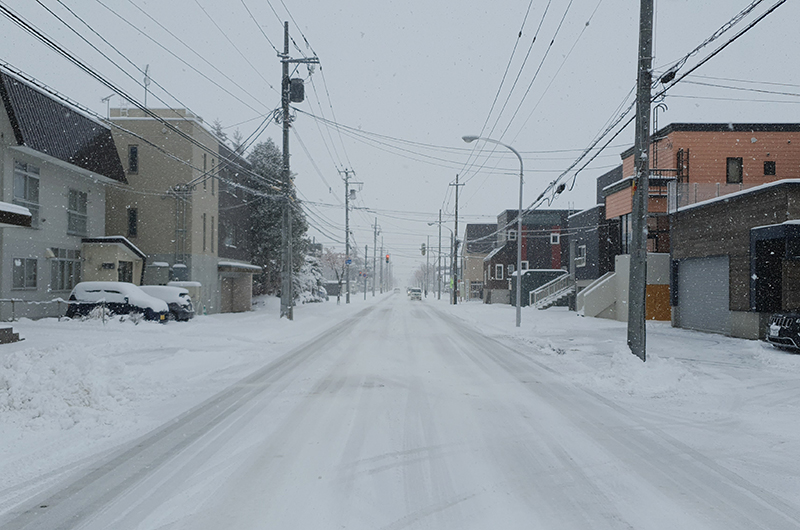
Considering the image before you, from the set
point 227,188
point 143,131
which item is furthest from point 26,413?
point 227,188

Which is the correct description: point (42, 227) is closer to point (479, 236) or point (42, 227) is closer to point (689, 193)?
point (689, 193)

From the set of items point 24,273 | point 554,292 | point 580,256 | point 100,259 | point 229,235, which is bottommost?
point 554,292

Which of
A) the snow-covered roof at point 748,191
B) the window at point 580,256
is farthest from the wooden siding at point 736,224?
the window at point 580,256

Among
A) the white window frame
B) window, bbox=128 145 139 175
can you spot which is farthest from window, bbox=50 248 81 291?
window, bbox=128 145 139 175

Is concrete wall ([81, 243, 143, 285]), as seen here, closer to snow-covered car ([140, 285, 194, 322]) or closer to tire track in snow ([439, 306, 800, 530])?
snow-covered car ([140, 285, 194, 322])

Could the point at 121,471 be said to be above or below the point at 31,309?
below

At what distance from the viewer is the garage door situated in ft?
61.7

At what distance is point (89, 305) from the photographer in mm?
20156

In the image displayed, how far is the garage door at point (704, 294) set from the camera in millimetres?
18797

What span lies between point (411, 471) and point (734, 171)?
94.1ft

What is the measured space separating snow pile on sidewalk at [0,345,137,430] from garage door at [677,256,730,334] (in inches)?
747

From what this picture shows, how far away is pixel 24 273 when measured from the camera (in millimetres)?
20797

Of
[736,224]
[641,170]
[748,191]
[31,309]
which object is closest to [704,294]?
[736,224]

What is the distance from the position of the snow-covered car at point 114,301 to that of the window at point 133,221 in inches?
316
